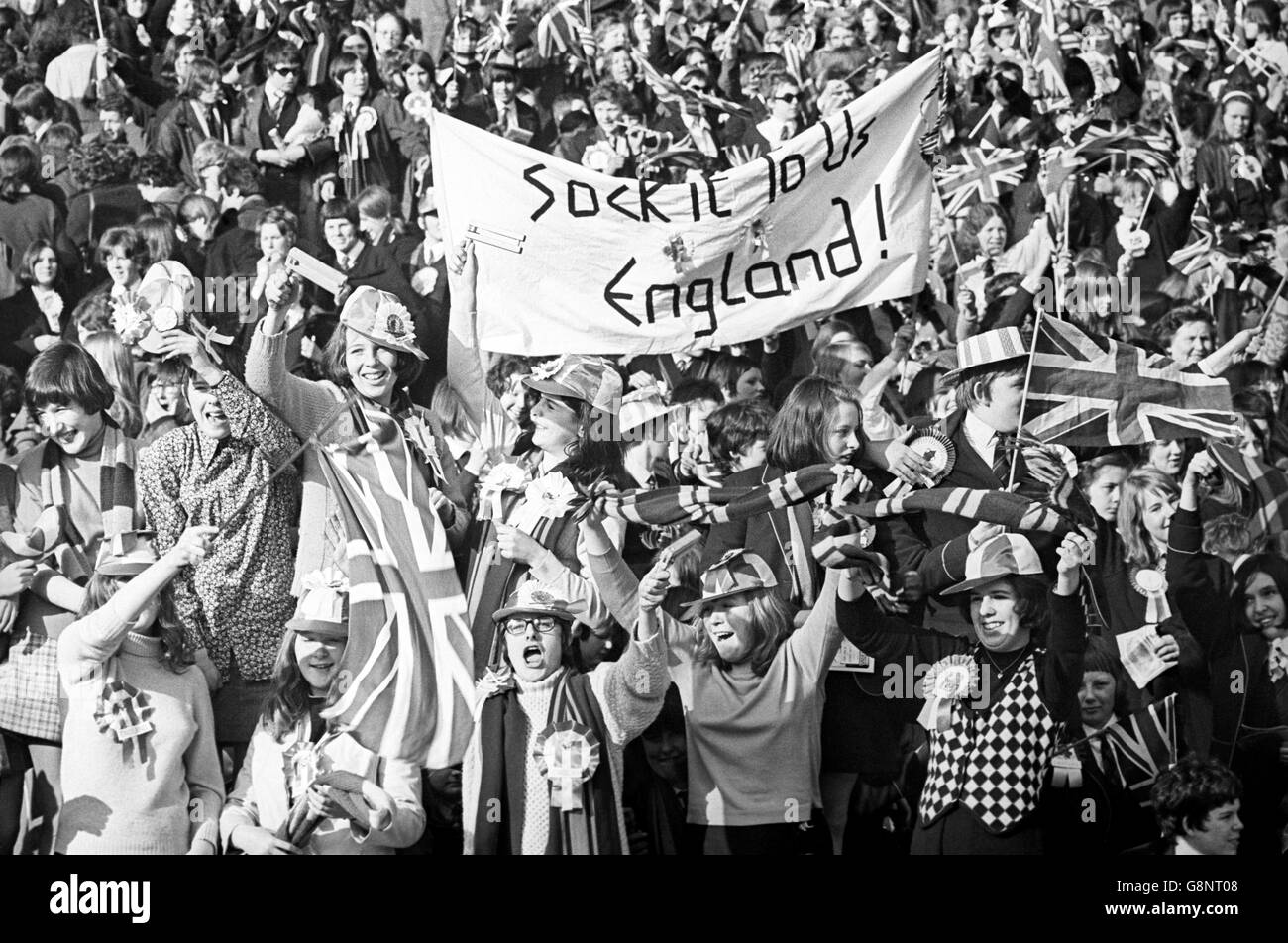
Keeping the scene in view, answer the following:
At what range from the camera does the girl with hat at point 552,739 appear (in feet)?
26.0

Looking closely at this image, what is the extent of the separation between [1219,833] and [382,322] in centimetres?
428

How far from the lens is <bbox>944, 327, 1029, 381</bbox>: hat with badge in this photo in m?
8.41

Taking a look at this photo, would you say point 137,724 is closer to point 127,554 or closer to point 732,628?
point 127,554

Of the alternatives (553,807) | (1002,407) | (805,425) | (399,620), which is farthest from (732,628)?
(1002,407)

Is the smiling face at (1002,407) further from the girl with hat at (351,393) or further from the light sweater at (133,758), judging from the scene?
the light sweater at (133,758)

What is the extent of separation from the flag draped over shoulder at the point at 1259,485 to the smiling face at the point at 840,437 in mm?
1665

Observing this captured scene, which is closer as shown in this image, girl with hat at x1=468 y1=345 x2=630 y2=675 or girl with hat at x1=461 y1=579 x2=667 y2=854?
girl with hat at x1=461 y1=579 x2=667 y2=854

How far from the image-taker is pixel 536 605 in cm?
805

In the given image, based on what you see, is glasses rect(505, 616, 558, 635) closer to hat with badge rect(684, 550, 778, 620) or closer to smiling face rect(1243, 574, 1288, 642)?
hat with badge rect(684, 550, 778, 620)

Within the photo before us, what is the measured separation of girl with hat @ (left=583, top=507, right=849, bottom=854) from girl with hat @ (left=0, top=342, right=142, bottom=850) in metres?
2.14

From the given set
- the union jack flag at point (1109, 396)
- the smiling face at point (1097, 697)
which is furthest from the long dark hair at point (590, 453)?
the smiling face at point (1097, 697)

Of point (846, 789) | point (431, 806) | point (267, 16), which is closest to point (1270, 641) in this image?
point (846, 789)

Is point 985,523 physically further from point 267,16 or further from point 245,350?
point 267,16

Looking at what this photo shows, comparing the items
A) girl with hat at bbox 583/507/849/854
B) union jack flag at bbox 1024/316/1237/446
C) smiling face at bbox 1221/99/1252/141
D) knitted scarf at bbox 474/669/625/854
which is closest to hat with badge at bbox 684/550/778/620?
girl with hat at bbox 583/507/849/854
